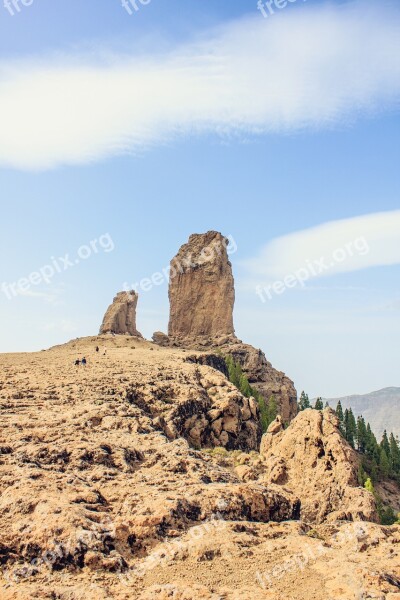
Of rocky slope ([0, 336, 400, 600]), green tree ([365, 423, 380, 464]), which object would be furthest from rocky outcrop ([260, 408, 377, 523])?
green tree ([365, 423, 380, 464])

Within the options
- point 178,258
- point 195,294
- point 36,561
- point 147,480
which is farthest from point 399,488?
point 36,561

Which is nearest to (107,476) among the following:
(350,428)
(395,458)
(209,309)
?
(350,428)

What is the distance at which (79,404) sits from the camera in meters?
34.3

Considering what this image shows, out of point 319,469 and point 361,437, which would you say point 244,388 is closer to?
point 361,437

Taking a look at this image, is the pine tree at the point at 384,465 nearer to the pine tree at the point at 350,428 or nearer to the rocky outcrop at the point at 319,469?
the pine tree at the point at 350,428

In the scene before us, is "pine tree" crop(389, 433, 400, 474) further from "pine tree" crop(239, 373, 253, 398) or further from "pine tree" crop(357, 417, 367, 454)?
"pine tree" crop(239, 373, 253, 398)

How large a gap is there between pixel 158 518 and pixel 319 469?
15.2m

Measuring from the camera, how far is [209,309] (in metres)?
110

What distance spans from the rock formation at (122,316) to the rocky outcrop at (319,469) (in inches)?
2588

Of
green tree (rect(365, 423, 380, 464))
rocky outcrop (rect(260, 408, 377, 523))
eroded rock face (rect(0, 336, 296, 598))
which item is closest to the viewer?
eroded rock face (rect(0, 336, 296, 598))

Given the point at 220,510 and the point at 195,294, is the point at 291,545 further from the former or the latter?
the point at 195,294

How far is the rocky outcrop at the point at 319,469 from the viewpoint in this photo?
92.3 feet

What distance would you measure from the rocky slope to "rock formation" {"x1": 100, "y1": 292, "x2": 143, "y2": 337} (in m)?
64.9

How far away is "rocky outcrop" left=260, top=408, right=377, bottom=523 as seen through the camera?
28125 millimetres
